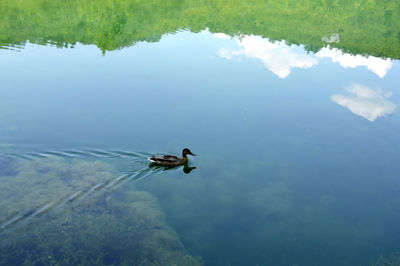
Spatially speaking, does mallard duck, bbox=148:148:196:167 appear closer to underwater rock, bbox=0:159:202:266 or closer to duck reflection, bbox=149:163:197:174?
duck reflection, bbox=149:163:197:174

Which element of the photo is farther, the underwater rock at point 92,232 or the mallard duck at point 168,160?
the mallard duck at point 168,160

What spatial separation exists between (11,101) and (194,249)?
772cm

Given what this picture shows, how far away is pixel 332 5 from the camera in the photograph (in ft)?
90.6

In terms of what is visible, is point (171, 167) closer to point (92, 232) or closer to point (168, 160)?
point (168, 160)

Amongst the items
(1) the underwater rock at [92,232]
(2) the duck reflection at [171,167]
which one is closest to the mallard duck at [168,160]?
(2) the duck reflection at [171,167]

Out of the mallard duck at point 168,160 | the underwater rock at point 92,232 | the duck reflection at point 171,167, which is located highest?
the mallard duck at point 168,160

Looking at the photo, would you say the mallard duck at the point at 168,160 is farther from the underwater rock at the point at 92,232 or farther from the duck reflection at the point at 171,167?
the underwater rock at the point at 92,232

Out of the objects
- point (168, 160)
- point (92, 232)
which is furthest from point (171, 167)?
point (92, 232)

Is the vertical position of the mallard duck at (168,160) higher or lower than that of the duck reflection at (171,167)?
higher

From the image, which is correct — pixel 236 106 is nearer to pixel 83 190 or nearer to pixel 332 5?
pixel 83 190

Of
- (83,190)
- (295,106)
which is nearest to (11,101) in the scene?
(83,190)

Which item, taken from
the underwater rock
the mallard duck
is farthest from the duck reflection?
the underwater rock

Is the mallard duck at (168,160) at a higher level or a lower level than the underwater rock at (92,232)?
higher

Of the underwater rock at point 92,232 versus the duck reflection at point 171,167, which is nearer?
the underwater rock at point 92,232
